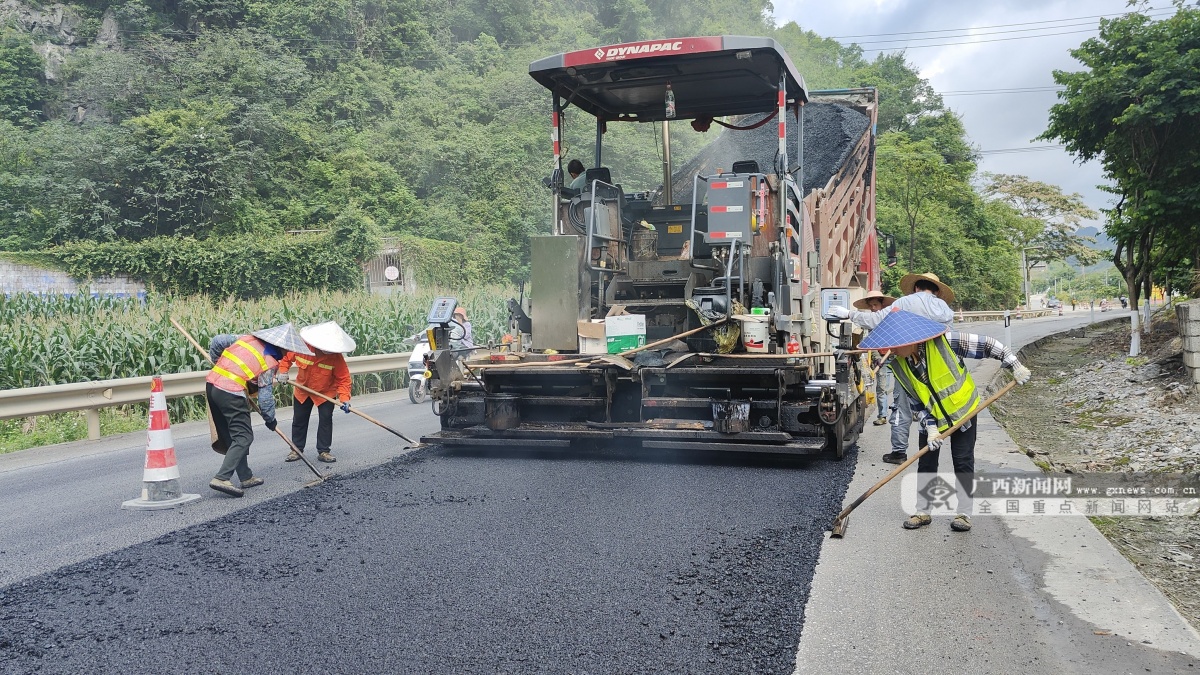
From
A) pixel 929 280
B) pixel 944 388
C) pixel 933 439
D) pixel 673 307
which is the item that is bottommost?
pixel 933 439

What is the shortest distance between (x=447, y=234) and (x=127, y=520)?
2400 cm

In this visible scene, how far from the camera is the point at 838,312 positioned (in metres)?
7.28

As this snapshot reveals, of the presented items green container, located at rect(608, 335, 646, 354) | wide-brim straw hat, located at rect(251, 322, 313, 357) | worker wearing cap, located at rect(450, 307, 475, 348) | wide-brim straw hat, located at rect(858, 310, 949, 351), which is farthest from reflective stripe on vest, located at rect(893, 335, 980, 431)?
worker wearing cap, located at rect(450, 307, 475, 348)

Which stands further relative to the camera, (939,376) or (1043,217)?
(1043,217)

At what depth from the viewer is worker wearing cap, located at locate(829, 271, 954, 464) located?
17.1 feet

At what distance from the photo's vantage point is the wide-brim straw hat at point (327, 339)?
6.55 m

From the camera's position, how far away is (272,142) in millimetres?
28500

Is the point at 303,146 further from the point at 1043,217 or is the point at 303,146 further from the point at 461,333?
the point at 1043,217

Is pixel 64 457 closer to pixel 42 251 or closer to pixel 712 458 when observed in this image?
pixel 712 458

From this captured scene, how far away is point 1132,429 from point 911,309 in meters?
4.62

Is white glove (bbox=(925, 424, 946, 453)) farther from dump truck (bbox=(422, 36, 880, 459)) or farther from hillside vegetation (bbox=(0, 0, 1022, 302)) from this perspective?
hillside vegetation (bbox=(0, 0, 1022, 302))

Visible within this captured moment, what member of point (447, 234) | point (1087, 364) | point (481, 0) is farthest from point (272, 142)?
point (1087, 364)

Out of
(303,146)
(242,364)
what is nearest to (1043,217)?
(303,146)

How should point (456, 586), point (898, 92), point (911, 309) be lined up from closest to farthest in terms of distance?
1. point (456, 586)
2. point (911, 309)
3. point (898, 92)
